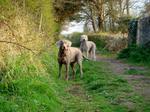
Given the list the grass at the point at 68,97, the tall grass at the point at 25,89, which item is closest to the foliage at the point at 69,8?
the grass at the point at 68,97

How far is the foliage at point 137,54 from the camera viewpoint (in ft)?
76.4

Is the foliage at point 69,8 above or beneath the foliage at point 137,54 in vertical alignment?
above

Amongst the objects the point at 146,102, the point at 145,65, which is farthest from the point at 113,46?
the point at 146,102

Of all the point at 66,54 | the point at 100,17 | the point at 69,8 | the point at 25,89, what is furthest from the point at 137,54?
the point at 69,8

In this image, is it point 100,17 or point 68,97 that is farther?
point 100,17

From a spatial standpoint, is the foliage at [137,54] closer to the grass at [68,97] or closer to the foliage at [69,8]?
the grass at [68,97]

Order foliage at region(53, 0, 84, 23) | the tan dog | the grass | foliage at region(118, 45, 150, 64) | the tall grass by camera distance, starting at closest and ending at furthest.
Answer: the tall grass
the grass
the tan dog
foliage at region(118, 45, 150, 64)
foliage at region(53, 0, 84, 23)

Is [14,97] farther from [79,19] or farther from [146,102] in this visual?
[79,19]

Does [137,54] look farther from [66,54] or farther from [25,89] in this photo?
[25,89]

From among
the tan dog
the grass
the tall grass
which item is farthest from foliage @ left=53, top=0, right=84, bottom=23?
the tall grass

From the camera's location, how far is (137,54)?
2445cm

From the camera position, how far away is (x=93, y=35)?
40062 mm

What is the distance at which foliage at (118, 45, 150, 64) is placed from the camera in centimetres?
2328

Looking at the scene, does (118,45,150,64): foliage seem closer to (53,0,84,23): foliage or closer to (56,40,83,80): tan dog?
(56,40,83,80): tan dog
